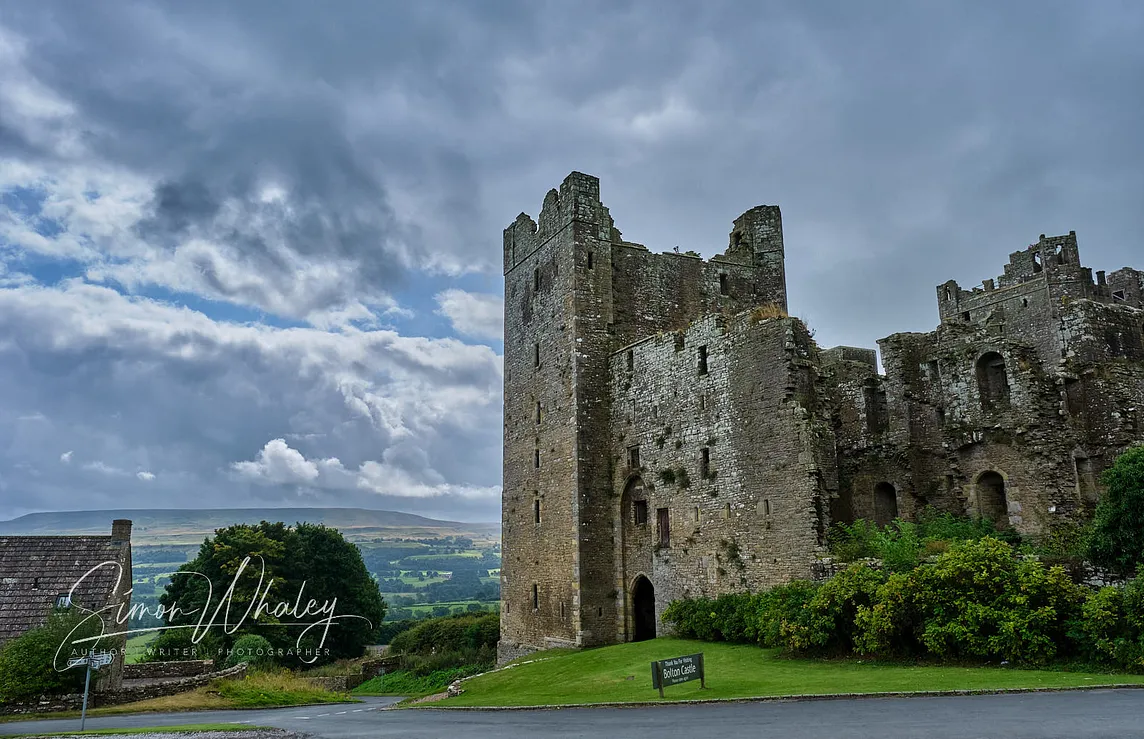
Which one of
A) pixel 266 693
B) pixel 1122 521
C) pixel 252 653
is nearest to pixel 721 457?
pixel 1122 521

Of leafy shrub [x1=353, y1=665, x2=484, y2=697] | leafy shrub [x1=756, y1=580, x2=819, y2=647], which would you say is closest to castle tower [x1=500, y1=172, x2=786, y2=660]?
leafy shrub [x1=353, y1=665, x2=484, y2=697]

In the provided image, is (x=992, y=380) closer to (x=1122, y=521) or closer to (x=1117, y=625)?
(x=1122, y=521)

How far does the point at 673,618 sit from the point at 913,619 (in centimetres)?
1035

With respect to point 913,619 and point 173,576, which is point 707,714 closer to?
point 913,619

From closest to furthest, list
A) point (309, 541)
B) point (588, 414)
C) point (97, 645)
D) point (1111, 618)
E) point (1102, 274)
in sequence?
point (1111, 618) < point (97, 645) < point (588, 414) < point (1102, 274) < point (309, 541)

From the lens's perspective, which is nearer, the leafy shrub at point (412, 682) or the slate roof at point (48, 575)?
the slate roof at point (48, 575)

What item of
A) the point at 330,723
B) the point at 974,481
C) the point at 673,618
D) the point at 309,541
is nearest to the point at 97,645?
the point at 330,723

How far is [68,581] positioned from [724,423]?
2082 centimetres

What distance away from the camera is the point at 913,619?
18406 mm

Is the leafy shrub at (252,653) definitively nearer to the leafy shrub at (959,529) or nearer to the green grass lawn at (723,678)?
the green grass lawn at (723,678)

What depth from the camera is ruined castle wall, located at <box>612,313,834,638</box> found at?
24.4 m

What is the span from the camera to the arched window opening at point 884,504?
29.4 meters

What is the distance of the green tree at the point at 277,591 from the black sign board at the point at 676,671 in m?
29.2

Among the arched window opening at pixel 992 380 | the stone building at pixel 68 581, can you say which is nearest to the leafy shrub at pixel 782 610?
the arched window opening at pixel 992 380
